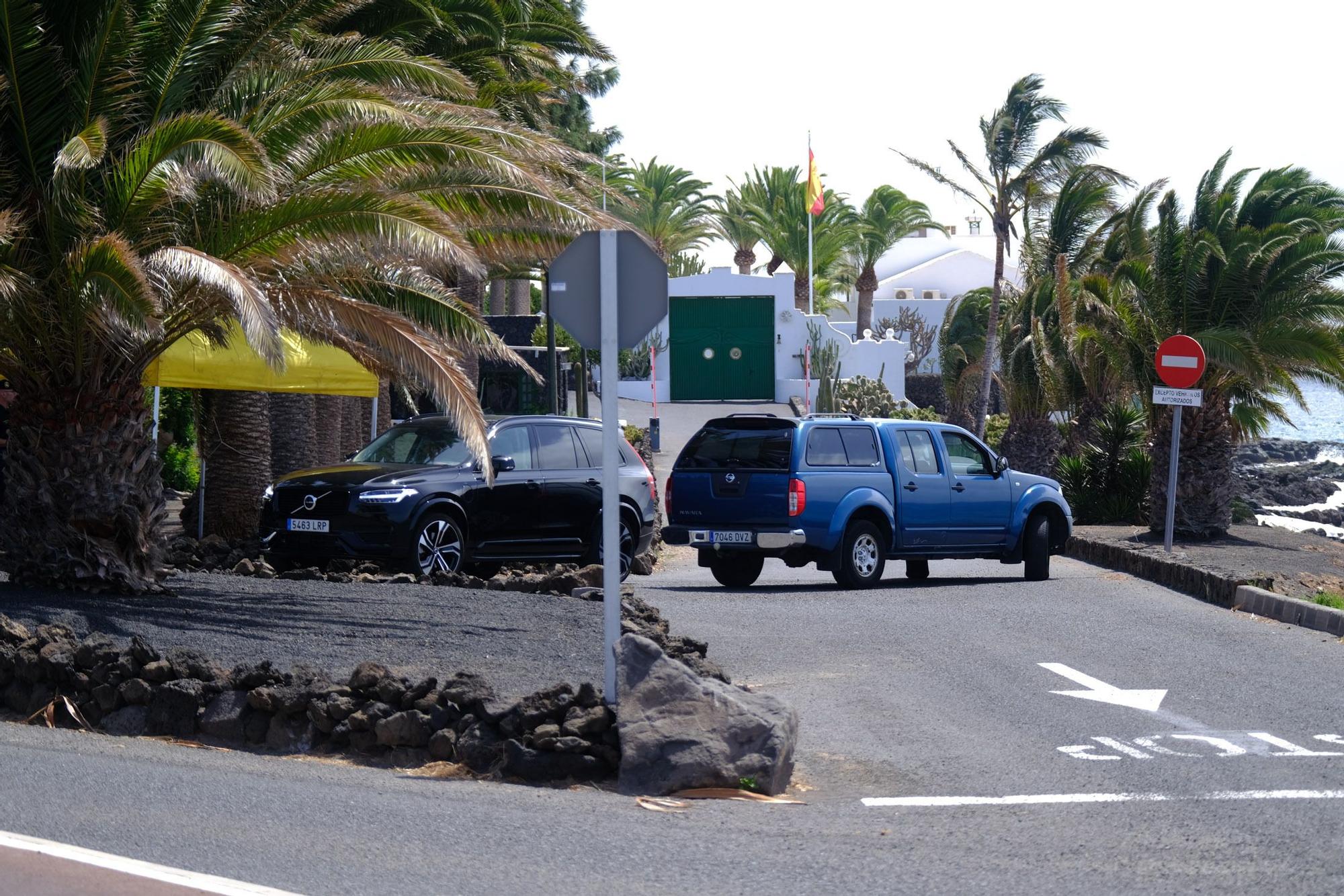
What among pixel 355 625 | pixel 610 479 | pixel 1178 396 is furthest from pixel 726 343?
pixel 610 479

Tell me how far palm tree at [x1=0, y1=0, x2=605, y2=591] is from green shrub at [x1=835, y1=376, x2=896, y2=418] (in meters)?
35.7

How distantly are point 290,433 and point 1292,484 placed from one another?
45691 mm

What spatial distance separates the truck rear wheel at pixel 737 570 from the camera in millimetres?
17750

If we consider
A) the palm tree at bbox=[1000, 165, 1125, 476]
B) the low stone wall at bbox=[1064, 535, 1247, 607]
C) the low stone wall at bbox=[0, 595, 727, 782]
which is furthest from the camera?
the palm tree at bbox=[1000, 165, 1125, 476]

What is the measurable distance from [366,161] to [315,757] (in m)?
5.05

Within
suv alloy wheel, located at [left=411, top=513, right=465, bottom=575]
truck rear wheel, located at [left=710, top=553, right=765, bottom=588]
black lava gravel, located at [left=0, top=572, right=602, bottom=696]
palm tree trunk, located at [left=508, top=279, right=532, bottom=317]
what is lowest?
truck rear wheel, located at [left=710, top=553, right=765, bottom=588]

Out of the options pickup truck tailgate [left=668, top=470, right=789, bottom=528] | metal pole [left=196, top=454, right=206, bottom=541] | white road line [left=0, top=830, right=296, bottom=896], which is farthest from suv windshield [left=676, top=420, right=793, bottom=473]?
white road line [left=0, top=830, right=296, bottom=896]

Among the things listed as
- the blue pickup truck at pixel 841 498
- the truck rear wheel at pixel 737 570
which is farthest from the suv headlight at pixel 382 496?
the truck rear wheel at pixel 737 570

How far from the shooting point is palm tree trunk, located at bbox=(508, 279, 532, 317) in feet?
183

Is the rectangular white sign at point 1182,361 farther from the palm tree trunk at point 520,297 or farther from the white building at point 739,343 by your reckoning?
the palm tree trunk at point 520,297

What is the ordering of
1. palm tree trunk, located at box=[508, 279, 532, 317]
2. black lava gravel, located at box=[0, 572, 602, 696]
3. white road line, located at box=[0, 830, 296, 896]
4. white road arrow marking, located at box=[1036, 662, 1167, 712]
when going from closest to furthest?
→ white road line, located at box=[0, 830, 296, 896]
black lava gravel, located at box=[0, 572, 602, 696]
white road arrow marking, located at box=[1036, 662, 1167, 712]
palm tree trunk, located at box=[508, 279, 532, 317]

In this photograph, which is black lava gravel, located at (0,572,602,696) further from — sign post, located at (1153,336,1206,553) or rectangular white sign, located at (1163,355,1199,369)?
rectangular white sign, located at (1163,355,1199,369)

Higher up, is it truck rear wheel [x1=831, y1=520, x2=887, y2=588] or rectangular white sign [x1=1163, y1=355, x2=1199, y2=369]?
rectangular white sign [x1=1163, y1=355, x2=1199, y2=369]

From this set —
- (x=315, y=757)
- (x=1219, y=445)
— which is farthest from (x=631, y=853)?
(x=1219, y=445)
